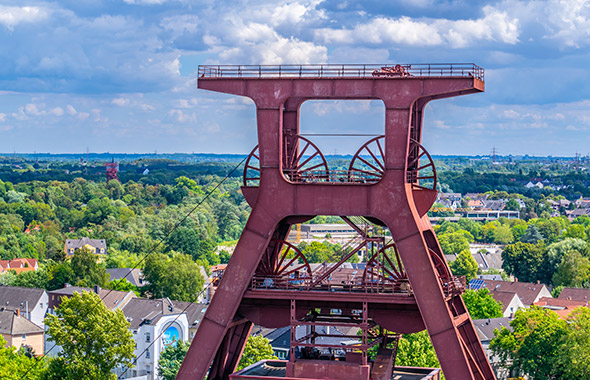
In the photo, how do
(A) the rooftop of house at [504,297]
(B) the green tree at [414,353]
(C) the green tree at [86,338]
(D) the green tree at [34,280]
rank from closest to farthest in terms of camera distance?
(C) the green tree at [86,338]
(B) the green tree at [414,353]
(D) the green tree at [34,280]
(A) the rooftop of house at [504,297]

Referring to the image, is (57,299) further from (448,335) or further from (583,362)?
(448,335)

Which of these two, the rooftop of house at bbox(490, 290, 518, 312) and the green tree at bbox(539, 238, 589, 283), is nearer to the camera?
Result: the rooftop of house at bbox(490, 290, 518, 312)

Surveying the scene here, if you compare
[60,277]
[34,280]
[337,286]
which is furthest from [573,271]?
[337,286]

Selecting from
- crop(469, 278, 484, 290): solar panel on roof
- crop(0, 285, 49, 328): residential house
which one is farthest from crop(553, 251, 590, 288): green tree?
crop(0, 285, 49, 328): residential house

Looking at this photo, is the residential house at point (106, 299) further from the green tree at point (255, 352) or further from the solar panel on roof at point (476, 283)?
the solar panel on roof at point (476, 283)

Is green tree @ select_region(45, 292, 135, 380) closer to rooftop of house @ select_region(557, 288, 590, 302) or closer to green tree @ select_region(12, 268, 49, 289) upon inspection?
green tree @ select_region(12, 268, 49, 289)

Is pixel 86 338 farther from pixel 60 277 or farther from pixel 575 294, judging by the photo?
pixel 575 294

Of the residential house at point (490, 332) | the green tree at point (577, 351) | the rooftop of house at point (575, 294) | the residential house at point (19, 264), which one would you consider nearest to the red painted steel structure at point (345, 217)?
the green tree at point (577, 351)
